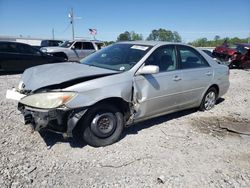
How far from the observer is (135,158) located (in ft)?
12.4

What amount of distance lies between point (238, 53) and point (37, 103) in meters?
14.4

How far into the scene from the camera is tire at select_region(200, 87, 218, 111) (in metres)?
6.02

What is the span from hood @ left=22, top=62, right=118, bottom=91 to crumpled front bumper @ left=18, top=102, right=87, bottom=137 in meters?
0.35

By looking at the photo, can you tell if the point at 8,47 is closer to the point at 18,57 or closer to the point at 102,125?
the point at 18,57

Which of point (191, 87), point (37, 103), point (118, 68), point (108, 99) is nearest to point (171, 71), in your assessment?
point (191, 87)

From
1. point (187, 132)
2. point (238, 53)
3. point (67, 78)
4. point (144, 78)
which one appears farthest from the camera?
point (238, 53)

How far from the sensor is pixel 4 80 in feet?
30.0

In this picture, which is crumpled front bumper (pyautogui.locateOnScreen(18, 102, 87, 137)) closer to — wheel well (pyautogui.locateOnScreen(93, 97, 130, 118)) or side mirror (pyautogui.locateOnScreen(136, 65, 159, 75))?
wheel well (pyautogui.locateOnScreen(93, 97, 130, 118))

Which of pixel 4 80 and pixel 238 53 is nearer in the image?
pixel 4 80

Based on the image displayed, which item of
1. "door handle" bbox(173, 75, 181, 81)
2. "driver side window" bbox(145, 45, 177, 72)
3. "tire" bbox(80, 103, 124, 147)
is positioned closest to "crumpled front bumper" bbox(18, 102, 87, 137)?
"tire" bbox(80, 103, 124, 147)

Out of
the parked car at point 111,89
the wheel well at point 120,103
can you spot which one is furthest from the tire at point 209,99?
the wheel well at point 120,103

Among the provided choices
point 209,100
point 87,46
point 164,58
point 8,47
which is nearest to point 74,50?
point 87,46

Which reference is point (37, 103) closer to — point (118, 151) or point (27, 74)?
point (27, 74)

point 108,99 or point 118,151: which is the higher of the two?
point 108,99
